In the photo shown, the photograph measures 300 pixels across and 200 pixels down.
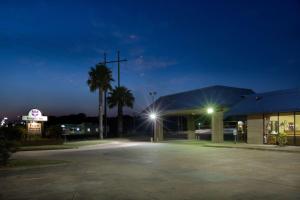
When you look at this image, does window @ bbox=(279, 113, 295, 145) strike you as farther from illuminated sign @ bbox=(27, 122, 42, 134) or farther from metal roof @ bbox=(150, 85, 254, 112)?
illuminated sign @ bbox=(27, 122, 42, 134)

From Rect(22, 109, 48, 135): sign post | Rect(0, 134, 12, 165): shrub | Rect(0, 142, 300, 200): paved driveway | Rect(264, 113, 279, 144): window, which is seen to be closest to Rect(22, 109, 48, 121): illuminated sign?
Rect(22, 109, 48, 135): sign post

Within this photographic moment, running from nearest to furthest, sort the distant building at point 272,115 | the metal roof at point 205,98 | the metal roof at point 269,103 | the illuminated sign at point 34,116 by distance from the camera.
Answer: the metal roof at point 269,103 < the distant building at point 272,115 < the metal roof at point 205,98 < the illuminated sign at point 34,116

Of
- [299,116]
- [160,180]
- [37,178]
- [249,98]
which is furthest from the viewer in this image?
[249,98]

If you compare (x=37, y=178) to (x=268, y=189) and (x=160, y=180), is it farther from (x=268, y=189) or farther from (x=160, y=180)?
(x=268, y=189)

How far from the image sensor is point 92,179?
14.0 meters

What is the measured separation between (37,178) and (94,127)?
112 metres

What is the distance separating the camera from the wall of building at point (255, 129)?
33188 millimetres

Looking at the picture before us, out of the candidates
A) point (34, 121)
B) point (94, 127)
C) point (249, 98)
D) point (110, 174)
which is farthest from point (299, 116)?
point (94, 127)

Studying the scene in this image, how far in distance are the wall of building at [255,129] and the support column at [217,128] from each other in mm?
4375

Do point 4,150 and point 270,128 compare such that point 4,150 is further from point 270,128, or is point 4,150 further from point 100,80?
point 100,80

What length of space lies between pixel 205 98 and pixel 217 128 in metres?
4.23

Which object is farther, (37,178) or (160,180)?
(37,178)

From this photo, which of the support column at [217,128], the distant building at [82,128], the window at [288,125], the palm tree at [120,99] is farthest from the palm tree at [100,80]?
the distant building at [82,128]

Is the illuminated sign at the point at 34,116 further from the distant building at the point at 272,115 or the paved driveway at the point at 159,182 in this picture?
the paved driveway at the point at 159,182
